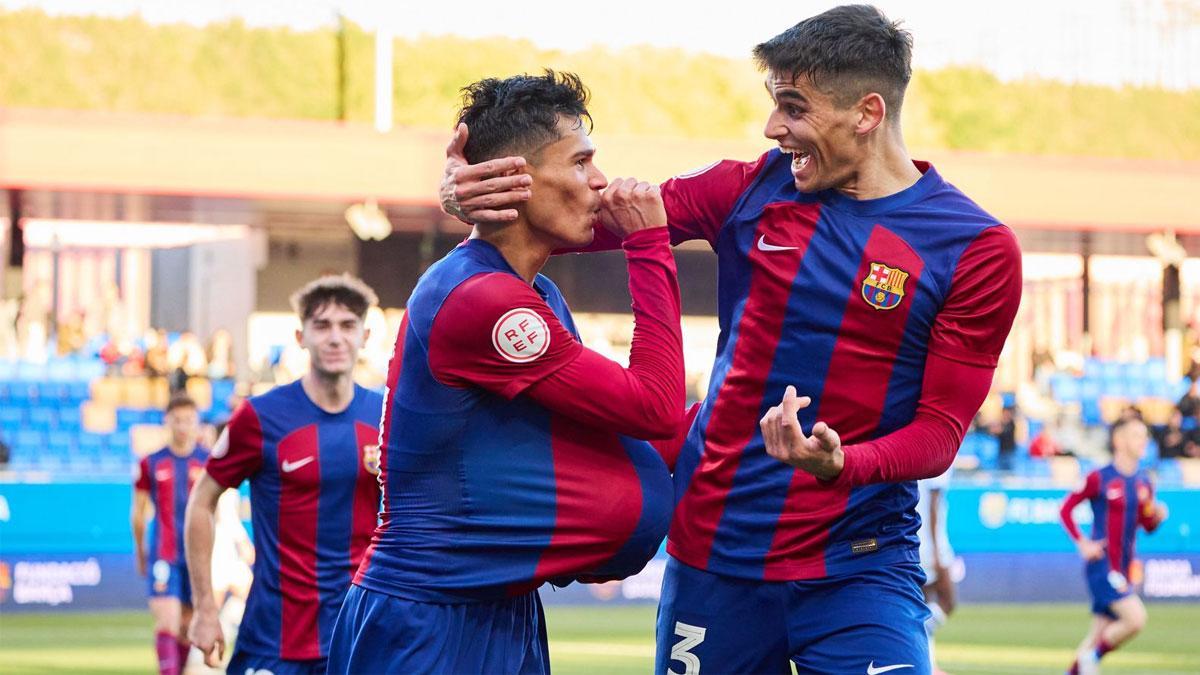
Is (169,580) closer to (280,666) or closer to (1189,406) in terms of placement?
(280,666)

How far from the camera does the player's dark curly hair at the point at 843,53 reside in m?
3.94

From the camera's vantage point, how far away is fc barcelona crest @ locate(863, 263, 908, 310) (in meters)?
3.92

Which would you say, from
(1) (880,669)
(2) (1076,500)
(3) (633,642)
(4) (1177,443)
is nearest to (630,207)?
(1) (880,669)

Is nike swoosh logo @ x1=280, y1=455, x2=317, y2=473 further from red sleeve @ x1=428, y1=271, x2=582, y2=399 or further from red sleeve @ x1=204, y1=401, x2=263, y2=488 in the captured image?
red sleeve @ x1=428, y1=271, x2=582, y2=399

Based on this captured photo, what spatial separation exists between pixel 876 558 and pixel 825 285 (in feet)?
2.11

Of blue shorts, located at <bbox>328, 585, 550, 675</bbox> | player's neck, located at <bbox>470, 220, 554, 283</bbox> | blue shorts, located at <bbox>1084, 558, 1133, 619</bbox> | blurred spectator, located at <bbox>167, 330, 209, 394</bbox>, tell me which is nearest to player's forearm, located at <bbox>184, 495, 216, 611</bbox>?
blue shorts, located at <bbox>328, 585, 550, 675</bbox>

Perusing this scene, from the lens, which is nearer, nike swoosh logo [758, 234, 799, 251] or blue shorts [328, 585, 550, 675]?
blue shorts [328, 585, 550, 675]

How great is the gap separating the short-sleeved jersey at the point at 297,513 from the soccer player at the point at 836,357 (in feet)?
8.22

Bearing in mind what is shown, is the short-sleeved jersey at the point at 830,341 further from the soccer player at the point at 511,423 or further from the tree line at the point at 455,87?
the tree line at the point at 455,87

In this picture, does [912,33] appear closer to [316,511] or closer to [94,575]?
[316,511]

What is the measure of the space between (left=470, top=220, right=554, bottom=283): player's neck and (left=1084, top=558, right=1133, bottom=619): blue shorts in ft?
A: 28.6

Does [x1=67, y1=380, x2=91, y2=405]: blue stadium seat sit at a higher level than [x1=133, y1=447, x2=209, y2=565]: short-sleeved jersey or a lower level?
higher

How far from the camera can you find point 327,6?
2209cm

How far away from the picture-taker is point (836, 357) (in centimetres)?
394
